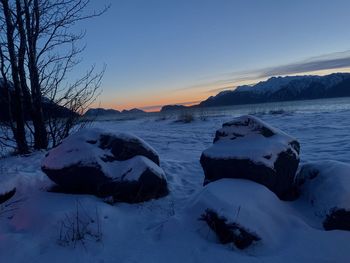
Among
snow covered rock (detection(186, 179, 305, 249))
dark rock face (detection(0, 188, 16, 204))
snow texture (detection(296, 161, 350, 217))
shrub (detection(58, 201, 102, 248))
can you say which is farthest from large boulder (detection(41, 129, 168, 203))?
snow texture (detection(296, 161, 350, 217))

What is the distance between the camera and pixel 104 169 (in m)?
5.16

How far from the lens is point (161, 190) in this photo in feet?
18.0

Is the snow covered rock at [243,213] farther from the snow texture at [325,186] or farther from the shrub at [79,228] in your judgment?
the shrub at [79,228]

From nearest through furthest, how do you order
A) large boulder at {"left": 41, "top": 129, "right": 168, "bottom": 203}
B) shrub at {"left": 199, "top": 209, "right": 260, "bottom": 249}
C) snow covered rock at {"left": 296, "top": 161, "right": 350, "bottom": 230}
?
1. shrub at {"left": 199, "top": 209, "right": 260, "bottom": 249}
2. snow covered rock at {"left": 296, "top": 161, "right": 350, "bottom": 230}
3. large boulder at {"left": 41, "top": 129, "right": 168, "bottom": 203}

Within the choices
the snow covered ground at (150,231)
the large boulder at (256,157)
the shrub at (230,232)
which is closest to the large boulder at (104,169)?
the snow covered ground at (150,231)

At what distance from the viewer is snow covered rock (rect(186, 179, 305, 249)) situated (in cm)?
382

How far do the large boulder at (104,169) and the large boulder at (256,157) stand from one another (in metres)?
0.86

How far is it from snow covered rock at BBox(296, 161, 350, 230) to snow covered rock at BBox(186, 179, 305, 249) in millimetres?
322

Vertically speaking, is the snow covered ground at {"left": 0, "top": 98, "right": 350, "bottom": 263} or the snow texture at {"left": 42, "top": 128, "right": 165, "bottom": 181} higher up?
the snow texture at {"left": 42, "top": 128, "right": 165, "bottom": 181}

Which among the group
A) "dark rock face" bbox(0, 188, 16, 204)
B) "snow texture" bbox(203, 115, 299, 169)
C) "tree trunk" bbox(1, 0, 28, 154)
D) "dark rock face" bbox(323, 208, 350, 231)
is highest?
"tree trunk" bbox(1, 0, 28, 154)

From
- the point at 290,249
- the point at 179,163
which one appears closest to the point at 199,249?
the point at 290,249

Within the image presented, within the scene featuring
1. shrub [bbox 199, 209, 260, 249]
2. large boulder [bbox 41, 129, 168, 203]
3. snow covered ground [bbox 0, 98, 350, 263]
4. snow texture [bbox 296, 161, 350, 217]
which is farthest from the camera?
large boulder [bbox 41, 129, 168, 203]

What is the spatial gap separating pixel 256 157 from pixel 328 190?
93 cm

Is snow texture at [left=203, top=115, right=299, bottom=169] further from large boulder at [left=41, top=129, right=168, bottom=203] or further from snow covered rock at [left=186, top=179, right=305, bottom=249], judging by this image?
large boulder at [left=41, top=129, right=168, bottom=203]
